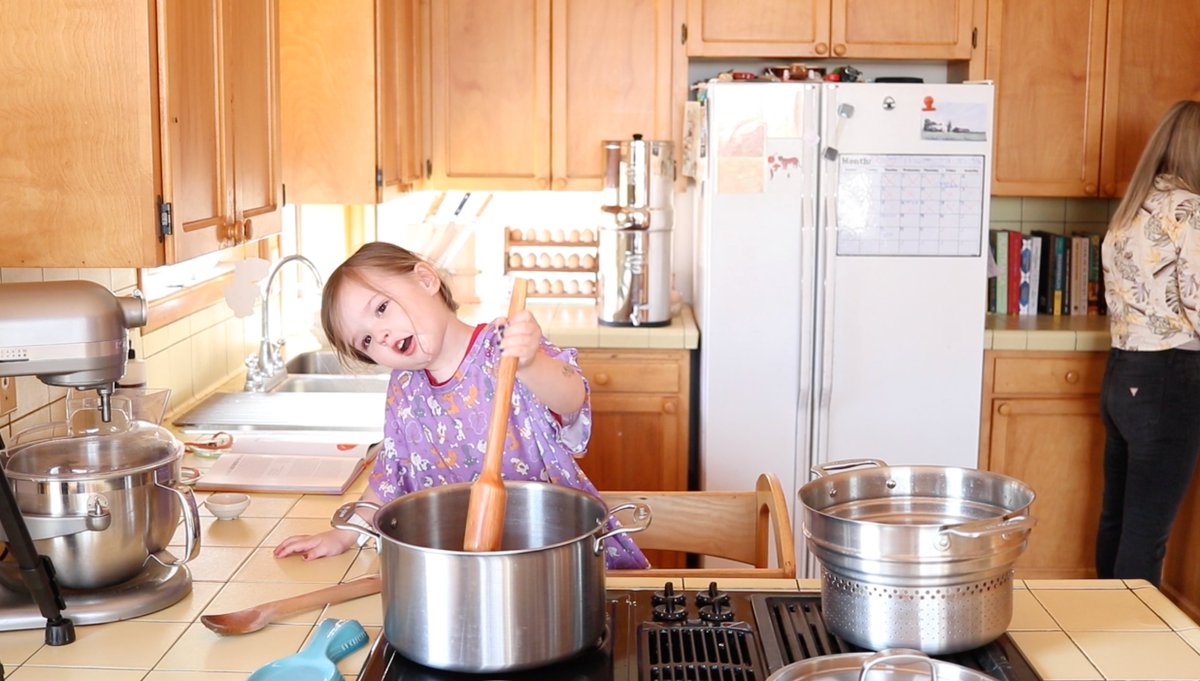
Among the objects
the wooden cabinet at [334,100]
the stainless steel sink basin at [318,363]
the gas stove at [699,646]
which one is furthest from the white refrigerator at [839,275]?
the gas stove at [699,646]

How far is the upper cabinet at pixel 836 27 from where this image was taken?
383 cm

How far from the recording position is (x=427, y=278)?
6.19 feet

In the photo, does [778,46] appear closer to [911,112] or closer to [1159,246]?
[911,112]

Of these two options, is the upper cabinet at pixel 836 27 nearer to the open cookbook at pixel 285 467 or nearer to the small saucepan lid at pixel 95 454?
the open cookbook at pixel 285 467

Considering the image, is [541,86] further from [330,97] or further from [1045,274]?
[1045,274]

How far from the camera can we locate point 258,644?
1.47 m

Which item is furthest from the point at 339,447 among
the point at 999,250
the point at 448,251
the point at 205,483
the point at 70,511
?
the point at 999,250

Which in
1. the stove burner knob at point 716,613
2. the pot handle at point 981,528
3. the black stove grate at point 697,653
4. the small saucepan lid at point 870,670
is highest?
the pot handle at point 981,528

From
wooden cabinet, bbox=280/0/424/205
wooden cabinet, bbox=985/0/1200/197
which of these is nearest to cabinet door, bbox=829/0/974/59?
wooden cabinet, bbox=985/0/1200/197

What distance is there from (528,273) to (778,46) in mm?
1081

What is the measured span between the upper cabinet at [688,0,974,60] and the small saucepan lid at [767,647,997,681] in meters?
2.82

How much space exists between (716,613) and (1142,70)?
3.03 meters

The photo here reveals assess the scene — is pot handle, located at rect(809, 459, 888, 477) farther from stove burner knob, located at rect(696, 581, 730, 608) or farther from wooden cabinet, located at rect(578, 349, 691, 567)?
wooden cabinet, located at rect(578, 349, 691, 567)

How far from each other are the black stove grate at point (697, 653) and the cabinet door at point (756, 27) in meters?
2.66
